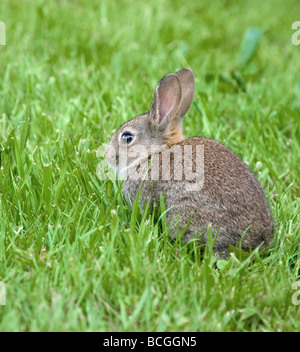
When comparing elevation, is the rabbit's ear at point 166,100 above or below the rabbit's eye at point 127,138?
above

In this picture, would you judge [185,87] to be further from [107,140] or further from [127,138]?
[107,140]

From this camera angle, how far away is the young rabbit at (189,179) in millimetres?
3672

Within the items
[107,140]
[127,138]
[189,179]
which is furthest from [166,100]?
[107,140]

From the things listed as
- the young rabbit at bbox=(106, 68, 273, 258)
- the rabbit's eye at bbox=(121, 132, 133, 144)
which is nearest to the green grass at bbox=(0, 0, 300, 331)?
the young rabbit at bbox=(106, 68, 273, 258)

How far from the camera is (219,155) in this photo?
387 centimetres

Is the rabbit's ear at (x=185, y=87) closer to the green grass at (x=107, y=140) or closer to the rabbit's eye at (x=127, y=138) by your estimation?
the rabbit's eye at (x=127, y=138)

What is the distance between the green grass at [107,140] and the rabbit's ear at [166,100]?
0.63m

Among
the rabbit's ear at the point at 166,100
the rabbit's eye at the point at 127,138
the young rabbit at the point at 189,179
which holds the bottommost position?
the young rabbit at the point at 189,179

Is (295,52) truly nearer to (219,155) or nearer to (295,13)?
(295,13)

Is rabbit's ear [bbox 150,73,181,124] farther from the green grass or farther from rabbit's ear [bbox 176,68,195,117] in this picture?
the green grass

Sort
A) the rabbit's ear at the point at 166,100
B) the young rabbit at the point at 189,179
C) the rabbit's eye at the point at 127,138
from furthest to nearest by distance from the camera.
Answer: the rabbit's eye at the point at 127,138 → the rabbit's ear at the point at 166,100 → the young rabbit at the point at 189,179

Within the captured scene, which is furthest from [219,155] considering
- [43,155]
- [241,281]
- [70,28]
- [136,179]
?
[70,28]

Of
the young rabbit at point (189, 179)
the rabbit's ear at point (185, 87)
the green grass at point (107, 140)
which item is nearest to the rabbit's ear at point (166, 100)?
the young rabbit at point (189, 179)

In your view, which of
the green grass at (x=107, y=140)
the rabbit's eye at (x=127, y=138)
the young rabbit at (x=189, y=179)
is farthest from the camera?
the rabbit's eye at (x=127, y=138)
